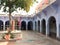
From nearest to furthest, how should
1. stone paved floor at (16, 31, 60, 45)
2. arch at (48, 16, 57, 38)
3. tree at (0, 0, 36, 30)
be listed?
stone paved floor at (16, 31, 60, 45), tree at (0, 0, 36, 30), arch at (48, 16, 57, 38)

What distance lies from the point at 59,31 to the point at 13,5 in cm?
585

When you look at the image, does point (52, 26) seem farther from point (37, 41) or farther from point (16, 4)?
point (16, 4)

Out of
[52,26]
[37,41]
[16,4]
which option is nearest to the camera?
[37,41]

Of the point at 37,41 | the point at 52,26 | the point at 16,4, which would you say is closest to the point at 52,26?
the point at 52,26

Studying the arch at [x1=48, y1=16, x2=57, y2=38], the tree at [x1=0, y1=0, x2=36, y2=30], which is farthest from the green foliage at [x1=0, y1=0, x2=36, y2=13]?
the arch at [x1=48, y1=16, x2=57, y2=38]

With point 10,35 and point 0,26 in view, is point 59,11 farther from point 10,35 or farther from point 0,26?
point 0,26

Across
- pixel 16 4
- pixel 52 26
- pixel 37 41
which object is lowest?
pixel 37 41

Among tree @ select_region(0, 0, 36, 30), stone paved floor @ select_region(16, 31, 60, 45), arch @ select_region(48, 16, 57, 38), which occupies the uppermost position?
tree @ select_region(0, 0, 36, 30)

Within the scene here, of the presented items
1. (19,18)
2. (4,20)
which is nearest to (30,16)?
(19,18)

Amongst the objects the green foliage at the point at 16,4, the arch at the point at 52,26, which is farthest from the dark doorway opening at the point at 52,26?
the green foliage at the point at 16,4

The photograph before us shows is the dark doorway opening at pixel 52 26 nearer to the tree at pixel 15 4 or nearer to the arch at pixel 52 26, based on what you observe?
the arch at pixel 52 26

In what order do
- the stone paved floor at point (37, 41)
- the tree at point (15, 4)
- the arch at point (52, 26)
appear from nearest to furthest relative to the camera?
1. the stone paved floor at point (37, 41)
2. the tree at point (15, 4)
3. the arch at point (52, 26)

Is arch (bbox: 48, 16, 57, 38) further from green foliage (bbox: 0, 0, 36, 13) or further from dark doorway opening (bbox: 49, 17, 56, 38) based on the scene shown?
green foliage (bbox: 0, 0, 36, 13)

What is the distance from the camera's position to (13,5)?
50.0ft
